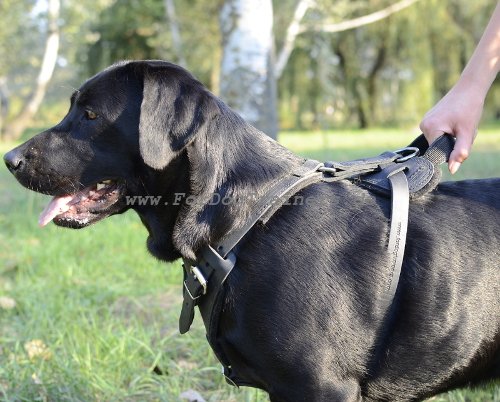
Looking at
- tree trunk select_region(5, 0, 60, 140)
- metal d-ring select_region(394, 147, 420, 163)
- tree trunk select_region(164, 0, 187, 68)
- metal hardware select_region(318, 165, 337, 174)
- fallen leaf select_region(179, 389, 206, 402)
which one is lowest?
tree trunk select_region(5, 0, 60, 140)

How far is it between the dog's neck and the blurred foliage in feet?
52.5

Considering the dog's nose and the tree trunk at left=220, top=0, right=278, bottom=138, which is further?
the tree trunk at left=220, top=0, right=278, bottom=138

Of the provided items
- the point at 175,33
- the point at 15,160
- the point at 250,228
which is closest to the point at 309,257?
the point at 250,228

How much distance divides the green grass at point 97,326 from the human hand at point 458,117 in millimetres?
1026

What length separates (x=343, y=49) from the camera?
2384cm

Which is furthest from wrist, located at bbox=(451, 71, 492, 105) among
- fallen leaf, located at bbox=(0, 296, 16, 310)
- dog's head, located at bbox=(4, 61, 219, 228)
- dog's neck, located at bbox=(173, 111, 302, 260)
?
fallen leaf, located at bbox=(0, 296, 16, 310)

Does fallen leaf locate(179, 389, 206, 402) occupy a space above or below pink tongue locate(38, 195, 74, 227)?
below

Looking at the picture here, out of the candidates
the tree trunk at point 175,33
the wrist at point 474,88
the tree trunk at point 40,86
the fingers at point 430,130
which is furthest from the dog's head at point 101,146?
the tree trunk at point 40,86

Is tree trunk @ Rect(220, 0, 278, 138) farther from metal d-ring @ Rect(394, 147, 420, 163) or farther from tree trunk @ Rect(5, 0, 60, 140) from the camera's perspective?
tree trunk @ Rect(5, 0, 60, 140)

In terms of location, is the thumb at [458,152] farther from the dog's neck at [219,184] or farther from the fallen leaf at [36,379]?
the fallen leaf at [36,379]

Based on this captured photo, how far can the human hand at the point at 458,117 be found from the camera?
103 inches

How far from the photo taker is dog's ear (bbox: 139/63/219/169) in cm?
220

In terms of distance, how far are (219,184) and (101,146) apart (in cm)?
50

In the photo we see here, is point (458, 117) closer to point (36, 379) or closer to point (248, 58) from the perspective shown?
point (36, 379)
